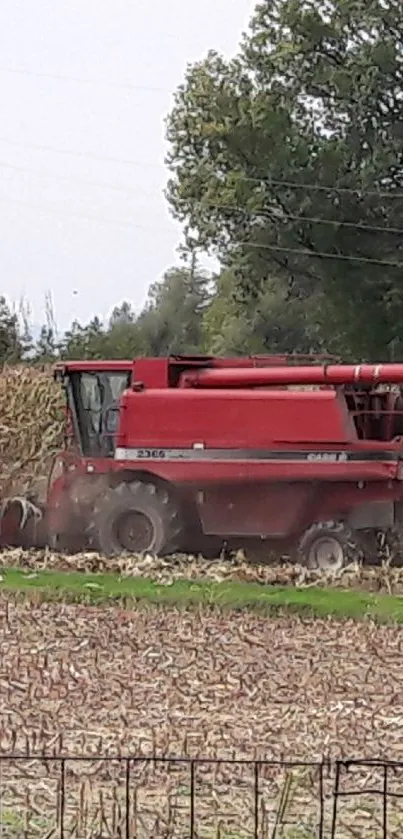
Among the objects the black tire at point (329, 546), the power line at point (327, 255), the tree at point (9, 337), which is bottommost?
the black tire at point (329, 546)

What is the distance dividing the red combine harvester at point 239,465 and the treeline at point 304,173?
16.9 meters

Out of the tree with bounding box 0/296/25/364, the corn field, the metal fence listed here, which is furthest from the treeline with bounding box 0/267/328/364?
the metal fence

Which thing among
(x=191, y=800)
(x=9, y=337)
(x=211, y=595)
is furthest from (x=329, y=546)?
(x=9, y=337)

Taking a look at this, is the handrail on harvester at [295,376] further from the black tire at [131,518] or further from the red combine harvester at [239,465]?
the black tire at [131,518]

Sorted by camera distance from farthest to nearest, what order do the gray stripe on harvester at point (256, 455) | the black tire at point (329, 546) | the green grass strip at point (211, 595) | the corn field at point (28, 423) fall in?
the corn field at point (28, 423) → the gray stripe on harvester at point (256, 455) → the black tire at point (329, 546) → the green grass strip at point (211, 595)

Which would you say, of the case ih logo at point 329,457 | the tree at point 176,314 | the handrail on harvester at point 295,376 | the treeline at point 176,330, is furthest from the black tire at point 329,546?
the tree at point 176,314

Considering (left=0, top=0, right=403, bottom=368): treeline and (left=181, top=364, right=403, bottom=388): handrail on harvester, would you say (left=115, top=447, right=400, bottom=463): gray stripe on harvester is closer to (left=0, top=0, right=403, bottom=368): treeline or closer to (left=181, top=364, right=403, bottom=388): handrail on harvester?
(left=181, top=364, right=403, bottom=388): handrail on harvester

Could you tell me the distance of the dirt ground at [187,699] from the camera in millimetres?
6512

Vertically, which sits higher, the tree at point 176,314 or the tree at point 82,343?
the tree at point 176,314

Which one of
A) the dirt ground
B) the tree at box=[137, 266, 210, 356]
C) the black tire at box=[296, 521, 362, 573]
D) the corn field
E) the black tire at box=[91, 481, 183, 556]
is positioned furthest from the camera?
the tree at box=[137, 266, 210, 356]

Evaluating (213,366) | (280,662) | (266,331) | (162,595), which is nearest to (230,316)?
(266,331)

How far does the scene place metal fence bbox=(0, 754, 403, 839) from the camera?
220 inches

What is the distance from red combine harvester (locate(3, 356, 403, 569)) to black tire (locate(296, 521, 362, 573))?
0.5 inches

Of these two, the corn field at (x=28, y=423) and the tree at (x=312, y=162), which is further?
the tree at (x=312, y=162)
